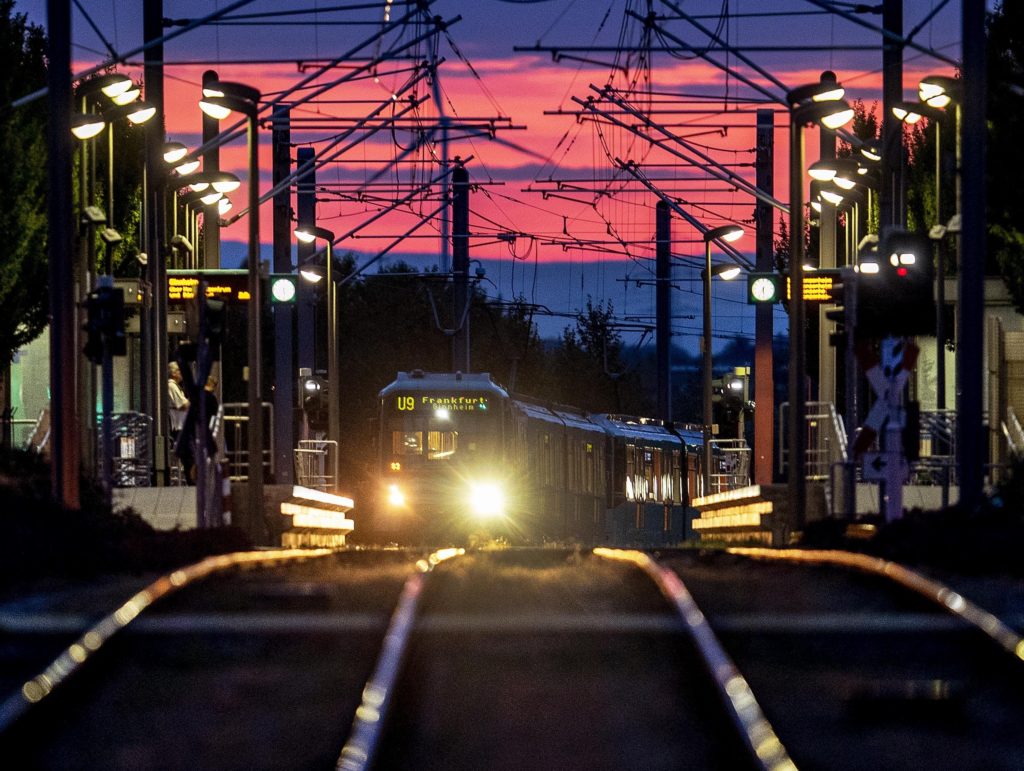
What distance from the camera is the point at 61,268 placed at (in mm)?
19312

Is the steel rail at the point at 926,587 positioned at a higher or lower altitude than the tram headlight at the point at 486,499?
higher

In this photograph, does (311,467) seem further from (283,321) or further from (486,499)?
(283,321)

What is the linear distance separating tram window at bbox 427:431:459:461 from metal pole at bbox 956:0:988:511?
18777 mm

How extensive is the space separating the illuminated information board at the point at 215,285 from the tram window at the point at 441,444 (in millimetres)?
4362

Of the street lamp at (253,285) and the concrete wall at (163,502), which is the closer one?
the street lamp at (253,285)

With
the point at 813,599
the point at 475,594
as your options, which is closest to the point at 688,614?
the point at 813,599

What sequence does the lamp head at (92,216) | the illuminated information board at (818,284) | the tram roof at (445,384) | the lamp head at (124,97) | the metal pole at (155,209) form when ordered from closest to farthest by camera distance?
the lamp head at (124,97), the lamp head at (92,216), the metal pole at (155,209), the illuminated information board at (818,284), the tram roof at (445,384)

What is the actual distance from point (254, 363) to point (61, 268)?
5.37 meters

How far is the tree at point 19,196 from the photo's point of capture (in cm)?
2958

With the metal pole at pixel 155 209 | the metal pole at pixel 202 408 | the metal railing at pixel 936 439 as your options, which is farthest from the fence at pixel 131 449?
the metal railing at pixel 936 439

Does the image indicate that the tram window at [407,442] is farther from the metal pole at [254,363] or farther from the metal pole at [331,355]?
the metal pole at [254,363]

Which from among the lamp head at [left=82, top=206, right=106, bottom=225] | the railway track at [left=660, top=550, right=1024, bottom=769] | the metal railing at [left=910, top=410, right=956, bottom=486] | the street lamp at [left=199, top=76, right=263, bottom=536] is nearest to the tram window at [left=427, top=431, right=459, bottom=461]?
the metal railing at [left=910, top=410, right=956, bottom=486]

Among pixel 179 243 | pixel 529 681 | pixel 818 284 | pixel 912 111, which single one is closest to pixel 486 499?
pixel 818 284

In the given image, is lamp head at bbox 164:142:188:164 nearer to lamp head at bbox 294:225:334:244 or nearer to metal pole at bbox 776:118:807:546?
lamp head at bbox 294:225:334:244
